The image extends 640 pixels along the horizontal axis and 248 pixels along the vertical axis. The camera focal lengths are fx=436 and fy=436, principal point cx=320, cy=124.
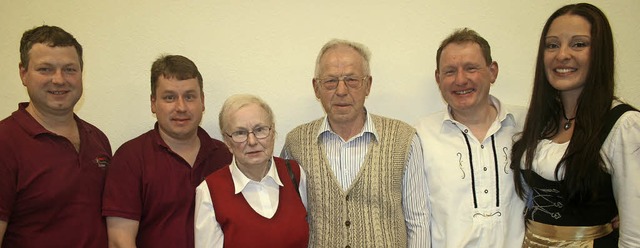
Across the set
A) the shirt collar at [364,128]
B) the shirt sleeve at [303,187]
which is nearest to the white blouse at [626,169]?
the shirt collar at [364,128]

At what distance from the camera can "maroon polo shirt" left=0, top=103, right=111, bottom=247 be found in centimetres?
172

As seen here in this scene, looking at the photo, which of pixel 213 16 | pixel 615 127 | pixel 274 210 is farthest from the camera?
pixel 213 16

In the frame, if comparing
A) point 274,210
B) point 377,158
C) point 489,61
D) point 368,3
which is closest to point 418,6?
point 368,3

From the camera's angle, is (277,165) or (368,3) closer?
(277,165)

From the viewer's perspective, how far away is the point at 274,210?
178 cm

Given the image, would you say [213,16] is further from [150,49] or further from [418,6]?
[418,6]

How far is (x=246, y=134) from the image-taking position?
5.82 ft

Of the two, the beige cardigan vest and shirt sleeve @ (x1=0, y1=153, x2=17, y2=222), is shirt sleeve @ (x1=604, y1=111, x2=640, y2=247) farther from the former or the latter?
shirt sleeve @ (x1=0, y1=153, x2=17, y2=222)

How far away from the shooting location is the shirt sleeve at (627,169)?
1589mm

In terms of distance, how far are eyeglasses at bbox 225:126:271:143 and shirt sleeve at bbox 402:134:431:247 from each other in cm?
68

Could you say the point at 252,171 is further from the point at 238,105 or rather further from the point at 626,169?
the point at 626,169

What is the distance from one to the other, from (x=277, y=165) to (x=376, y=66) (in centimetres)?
102

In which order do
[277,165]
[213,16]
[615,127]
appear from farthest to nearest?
1. [213,16]
2. [277,165]
3. [615,127]

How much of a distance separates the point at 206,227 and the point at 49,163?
701 mm
